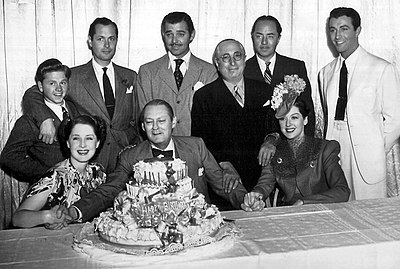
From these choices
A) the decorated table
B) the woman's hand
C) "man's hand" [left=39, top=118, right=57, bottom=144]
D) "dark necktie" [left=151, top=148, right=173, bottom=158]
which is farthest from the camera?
"man's hand" [left=39, top=118, right=57, bottom=144]

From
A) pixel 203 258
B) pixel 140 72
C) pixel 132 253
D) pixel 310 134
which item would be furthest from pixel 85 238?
pixel 310 134

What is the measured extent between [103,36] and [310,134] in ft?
5.63

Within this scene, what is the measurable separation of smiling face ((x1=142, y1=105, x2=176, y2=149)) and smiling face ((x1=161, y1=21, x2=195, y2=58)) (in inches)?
35.5

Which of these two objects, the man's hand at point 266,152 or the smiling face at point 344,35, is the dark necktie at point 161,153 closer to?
the man's hand at point 266,152

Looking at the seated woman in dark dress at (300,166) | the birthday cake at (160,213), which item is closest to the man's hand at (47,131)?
the birthday cake at (160,213)

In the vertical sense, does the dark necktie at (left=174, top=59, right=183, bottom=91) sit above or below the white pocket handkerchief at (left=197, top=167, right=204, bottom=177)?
above

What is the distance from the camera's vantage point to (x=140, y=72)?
15.5 feet

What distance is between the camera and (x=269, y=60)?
4898 mm

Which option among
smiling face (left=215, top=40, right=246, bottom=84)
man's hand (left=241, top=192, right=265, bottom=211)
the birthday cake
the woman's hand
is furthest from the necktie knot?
the woman's hand

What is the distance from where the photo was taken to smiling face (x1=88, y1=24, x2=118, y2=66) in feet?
15.1

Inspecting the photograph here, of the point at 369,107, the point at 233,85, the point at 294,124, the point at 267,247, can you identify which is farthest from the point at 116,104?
the point at 267,247

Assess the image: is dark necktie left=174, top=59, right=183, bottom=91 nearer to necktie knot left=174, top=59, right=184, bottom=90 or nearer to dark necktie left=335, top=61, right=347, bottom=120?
necktie knot left=174, top=59, right=184, bottom=90

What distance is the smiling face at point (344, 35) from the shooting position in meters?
4.86

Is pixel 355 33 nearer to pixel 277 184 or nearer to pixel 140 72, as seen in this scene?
pixel 277 184
